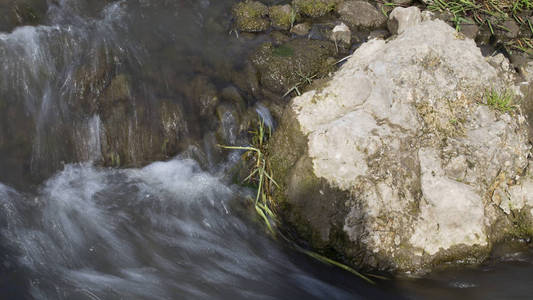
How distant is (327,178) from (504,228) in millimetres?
1594

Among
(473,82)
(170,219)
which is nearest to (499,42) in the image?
(473,82)

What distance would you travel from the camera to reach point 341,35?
5621mm

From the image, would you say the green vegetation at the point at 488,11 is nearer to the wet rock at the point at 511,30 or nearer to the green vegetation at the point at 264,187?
the wet rock at the point at 511,30

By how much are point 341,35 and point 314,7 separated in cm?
70

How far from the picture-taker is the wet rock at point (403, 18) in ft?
17.9

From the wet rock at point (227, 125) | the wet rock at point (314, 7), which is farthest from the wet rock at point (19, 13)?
the wet rock at point (314, 7)

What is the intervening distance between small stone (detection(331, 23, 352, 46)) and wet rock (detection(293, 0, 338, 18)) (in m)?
0.52

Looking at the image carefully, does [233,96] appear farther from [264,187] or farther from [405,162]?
[405,162]

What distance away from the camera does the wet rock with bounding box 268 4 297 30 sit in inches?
229

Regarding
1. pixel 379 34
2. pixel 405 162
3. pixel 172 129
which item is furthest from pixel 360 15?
pixel 172 129

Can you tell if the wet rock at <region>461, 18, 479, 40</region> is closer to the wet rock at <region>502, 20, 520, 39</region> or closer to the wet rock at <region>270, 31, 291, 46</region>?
the wet rock at <region>502, 20, 520, 39</region>

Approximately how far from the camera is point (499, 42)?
217 inches

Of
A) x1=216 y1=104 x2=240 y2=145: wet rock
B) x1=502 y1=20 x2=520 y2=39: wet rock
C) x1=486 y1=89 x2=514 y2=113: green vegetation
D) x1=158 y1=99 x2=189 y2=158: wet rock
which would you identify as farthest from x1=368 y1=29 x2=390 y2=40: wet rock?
x1=158 y1=99 x2=189 y2=158: wet rock

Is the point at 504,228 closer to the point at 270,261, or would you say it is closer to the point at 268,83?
the point at 270,261
